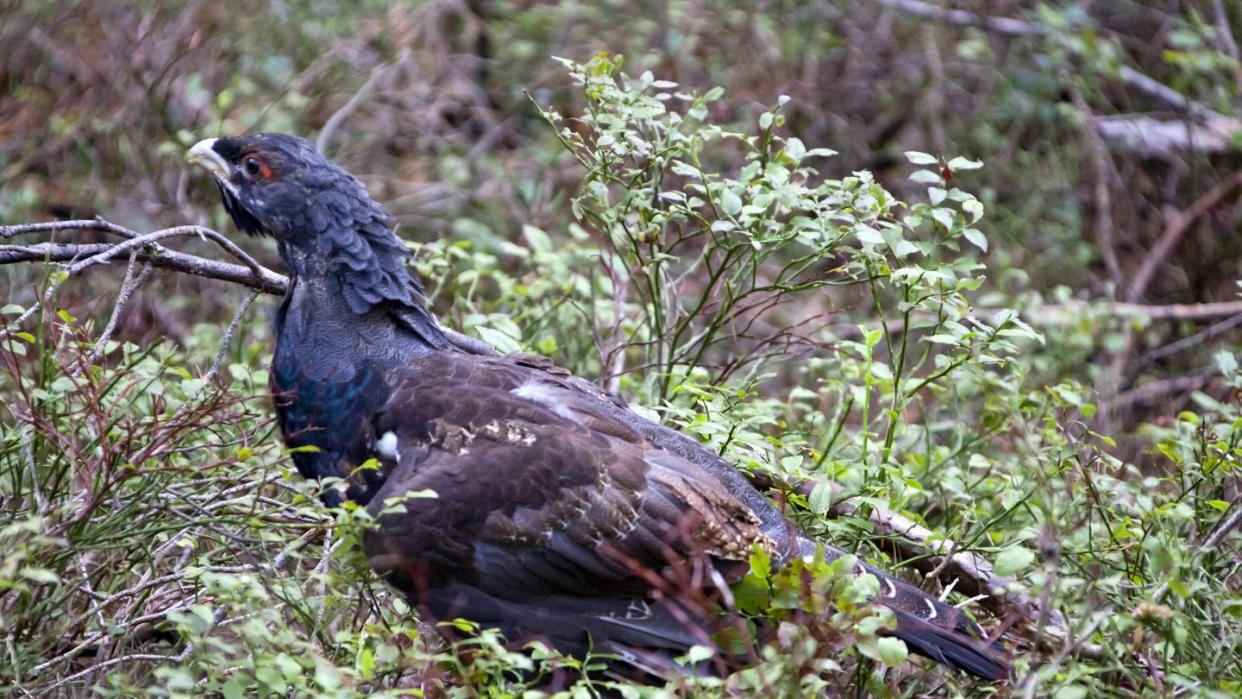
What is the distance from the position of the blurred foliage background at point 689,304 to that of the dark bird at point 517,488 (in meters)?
0.19

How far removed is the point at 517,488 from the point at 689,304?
4345 millimetres

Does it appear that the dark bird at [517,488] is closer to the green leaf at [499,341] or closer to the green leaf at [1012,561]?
the green leaf at [499,341]

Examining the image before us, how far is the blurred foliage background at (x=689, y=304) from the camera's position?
434 cm

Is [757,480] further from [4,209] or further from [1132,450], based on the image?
[4,209]

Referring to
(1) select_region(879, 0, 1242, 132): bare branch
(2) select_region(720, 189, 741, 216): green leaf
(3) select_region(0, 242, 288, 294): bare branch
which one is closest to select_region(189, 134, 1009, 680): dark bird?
(3) select_region(0, 242, 288, 294): bare branch

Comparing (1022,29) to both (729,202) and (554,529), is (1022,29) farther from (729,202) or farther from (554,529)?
(554,529)

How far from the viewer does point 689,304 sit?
8.97 meters

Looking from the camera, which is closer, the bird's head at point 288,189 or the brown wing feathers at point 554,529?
the brown wing feathers at point 554,529

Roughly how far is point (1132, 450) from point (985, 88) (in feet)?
12.1

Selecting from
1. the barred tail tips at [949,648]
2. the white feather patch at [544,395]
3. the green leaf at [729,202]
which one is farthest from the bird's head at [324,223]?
the barred tail tips at [949,648]

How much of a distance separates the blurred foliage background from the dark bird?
0.64ft

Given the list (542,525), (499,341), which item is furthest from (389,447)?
(499,341)

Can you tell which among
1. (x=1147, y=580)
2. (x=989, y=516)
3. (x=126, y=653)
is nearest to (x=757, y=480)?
(x=989, y=516)

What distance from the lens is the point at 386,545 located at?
458 centimetres
